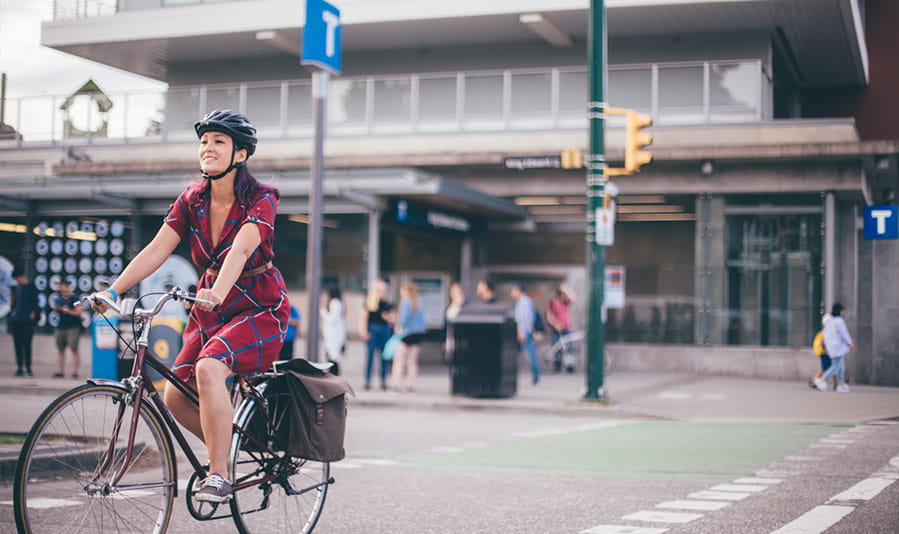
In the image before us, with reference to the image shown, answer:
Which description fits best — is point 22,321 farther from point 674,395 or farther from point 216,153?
point 674,395

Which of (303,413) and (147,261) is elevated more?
(147,261)

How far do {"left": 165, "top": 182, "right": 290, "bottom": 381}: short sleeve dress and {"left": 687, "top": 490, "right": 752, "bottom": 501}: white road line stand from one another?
A: 11.9 feet

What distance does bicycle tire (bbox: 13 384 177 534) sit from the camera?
436cm

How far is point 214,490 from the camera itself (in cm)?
469

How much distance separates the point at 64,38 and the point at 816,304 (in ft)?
68.6

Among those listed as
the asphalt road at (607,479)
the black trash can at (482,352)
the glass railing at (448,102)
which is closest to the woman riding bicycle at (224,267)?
the asphalt road at (607,479)

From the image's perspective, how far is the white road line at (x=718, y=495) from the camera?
7.40m

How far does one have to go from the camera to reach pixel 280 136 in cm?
2567

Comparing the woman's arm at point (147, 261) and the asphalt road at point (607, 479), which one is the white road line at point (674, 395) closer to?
the asphalt road at point (607, 479)

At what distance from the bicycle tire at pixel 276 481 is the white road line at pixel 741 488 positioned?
3480 mm

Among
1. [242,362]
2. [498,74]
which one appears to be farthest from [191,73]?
[242,362]

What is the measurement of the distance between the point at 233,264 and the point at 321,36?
950 cm

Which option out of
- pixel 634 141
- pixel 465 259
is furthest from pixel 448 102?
pixel 634 141

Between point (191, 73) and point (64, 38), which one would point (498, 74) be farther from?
point (64, 38)
